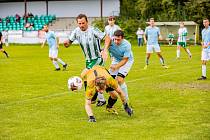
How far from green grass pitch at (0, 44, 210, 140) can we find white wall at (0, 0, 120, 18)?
4402 cm

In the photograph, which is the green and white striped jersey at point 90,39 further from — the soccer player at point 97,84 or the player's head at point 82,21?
the soccer player at point 97,84

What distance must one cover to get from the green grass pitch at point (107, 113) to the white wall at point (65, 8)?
44019 mm

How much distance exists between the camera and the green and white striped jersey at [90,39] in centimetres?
1140

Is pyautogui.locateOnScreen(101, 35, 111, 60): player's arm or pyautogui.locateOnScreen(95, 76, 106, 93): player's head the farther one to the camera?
pyautogui.locateOnScreen(101, 35, 111, 60): player's arm

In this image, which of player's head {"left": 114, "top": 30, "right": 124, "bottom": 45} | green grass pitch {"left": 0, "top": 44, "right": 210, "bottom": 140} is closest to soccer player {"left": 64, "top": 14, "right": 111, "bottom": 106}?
player's head {"left": 114, "top": 30, "right": 124, "bottom": 45}

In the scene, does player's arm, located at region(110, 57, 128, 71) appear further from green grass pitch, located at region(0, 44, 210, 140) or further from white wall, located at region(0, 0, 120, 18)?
white wall, located at region(0, 0, 120, 18)

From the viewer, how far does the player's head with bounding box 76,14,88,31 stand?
10.9 meters

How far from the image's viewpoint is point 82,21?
11.0m

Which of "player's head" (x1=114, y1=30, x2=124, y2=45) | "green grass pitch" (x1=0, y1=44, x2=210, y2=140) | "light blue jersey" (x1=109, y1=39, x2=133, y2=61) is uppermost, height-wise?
"player's head" (x1=114, y1=30, x2=124, y2=45)

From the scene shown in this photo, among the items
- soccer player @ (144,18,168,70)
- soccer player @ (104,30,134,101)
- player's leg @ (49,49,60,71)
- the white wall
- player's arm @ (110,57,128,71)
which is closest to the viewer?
soccer player @ (104,30,134,101)

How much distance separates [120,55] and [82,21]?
134 cm

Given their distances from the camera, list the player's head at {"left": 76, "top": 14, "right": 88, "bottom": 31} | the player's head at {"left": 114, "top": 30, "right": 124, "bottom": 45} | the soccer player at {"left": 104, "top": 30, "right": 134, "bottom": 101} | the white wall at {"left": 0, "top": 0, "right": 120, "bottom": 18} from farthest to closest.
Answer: the white wall at {"left": 0, "top": 0, "right": 120, "bottom": 18}
the soccer player at {"left": 104, "top": 30, "right": 134, "bottom": 101}
the player's head at {"left": 114, "top": 30, "right": 124, "bottom": 45}
the player's head at {"left": 76, "top": 14, "right": 88, "bottom": 31}

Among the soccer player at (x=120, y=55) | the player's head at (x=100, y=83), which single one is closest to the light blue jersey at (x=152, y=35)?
the soccer player at (x=120, y=55)

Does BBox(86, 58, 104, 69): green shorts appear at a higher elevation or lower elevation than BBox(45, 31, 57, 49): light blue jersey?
lower
